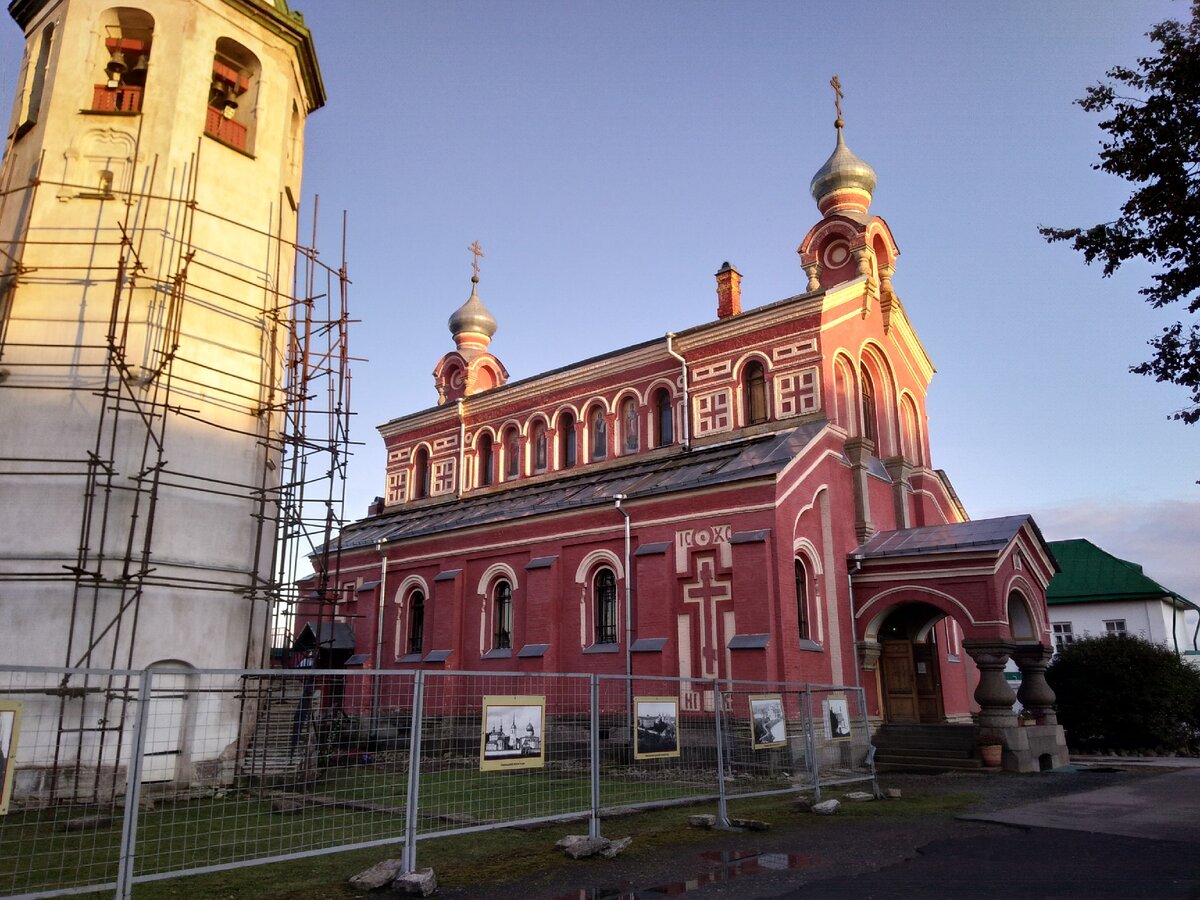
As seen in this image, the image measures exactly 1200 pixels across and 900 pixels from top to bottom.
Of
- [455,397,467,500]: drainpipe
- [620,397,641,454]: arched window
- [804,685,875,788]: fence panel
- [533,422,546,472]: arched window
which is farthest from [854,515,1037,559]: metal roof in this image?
[455,397,467,500]: drainpipe

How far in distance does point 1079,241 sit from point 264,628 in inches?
567

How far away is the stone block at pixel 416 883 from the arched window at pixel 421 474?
25551 mm

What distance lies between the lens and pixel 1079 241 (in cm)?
1185

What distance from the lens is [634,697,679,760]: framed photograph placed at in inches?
390

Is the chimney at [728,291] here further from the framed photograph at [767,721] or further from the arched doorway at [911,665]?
the framed photograph at [767,721]

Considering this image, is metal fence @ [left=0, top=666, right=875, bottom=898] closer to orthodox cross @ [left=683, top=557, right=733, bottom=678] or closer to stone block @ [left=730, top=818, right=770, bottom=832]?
stone block @ [left=730, top=818, right=770, bottom=832]

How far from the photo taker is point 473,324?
35.0 metres

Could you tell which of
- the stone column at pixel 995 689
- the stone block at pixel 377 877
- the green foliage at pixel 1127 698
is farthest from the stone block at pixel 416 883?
the green foliage at pixel 1127 698

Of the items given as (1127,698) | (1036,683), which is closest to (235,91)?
(1036,683)

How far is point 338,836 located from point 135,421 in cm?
784

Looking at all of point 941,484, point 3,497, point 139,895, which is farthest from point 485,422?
point 139,895

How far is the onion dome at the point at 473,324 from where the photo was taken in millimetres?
34969

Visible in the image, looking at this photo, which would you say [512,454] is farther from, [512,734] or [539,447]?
[512,734]

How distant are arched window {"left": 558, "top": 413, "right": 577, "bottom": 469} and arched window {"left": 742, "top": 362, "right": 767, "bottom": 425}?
21.4ft
